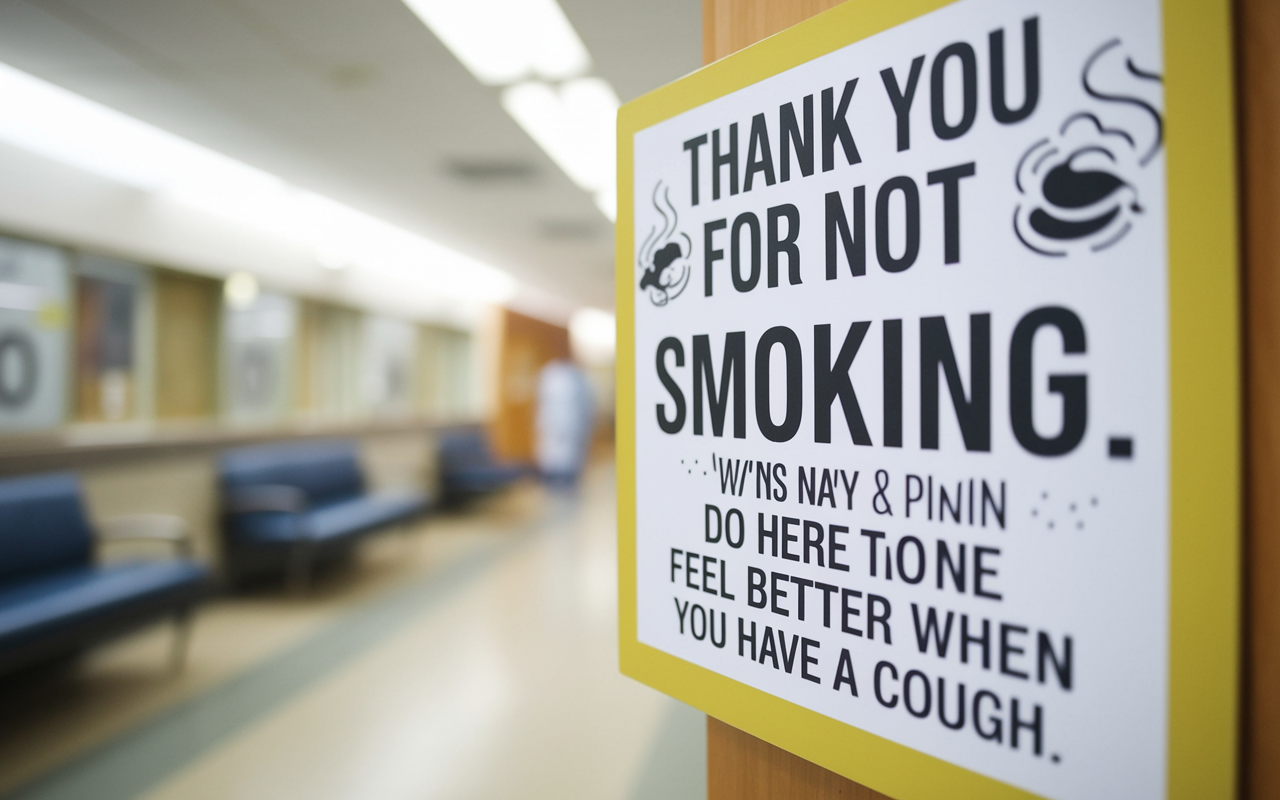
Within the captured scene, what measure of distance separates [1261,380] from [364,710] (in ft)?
11.3

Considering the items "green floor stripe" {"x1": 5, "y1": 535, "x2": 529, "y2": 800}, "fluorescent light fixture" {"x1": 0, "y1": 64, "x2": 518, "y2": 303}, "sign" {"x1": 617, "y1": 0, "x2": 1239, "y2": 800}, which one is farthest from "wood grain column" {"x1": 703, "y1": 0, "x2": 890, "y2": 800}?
"fluorescent light fixture" {"x1": 0, "y1": 64, "x2": 518, "y2": 303}

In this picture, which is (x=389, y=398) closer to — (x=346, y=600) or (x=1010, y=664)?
(x=346, y=600)

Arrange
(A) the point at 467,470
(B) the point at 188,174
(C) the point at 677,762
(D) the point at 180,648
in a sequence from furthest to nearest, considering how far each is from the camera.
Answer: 1. (A) the point at 467,470
2. (B) the point at 188,174
3. (D) the point at 180,648
4. (C) the point at 677,762

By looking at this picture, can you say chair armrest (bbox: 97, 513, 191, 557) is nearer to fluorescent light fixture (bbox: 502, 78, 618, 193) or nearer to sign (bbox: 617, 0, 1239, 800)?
fluorescent light fixture (bbox: 502, 78, 618, 193)

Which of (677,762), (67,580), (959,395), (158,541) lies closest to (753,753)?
(959,395)

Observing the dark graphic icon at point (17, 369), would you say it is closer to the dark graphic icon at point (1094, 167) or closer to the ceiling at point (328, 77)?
the ceiling at point (328, 77)

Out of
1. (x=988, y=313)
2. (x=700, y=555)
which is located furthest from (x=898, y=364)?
(x=700, y=555)

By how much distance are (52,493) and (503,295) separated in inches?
274

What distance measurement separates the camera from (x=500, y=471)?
8.00 metres

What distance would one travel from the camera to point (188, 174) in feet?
13.9

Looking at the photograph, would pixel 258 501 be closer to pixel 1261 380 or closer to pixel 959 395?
pixel 959 395

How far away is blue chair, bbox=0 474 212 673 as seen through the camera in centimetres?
264

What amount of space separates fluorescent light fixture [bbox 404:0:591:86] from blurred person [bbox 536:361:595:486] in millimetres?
6426

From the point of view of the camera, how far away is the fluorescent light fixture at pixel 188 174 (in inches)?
133
